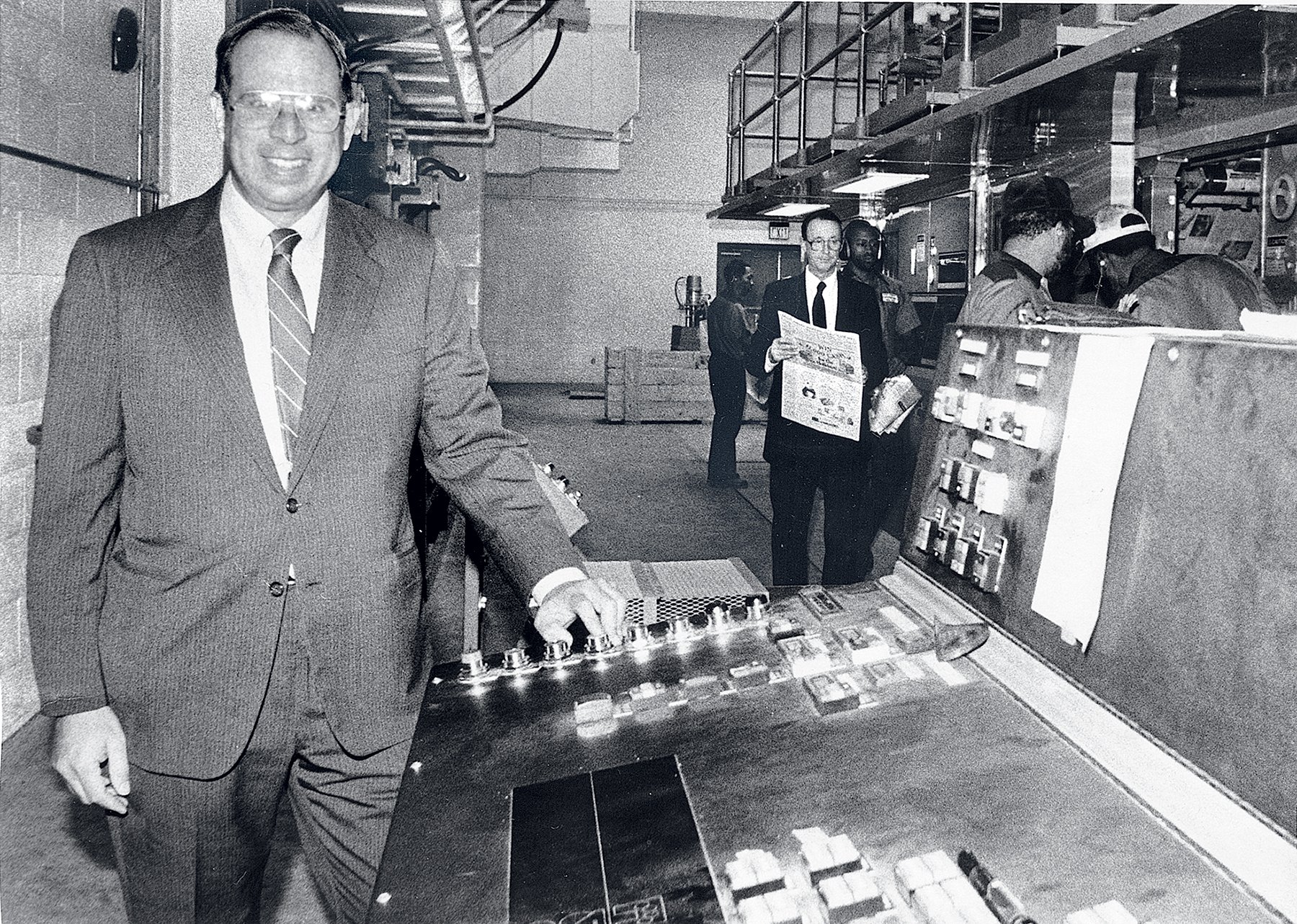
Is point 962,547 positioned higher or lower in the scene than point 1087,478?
lower

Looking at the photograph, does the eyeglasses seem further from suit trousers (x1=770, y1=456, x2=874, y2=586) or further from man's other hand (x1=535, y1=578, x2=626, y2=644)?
suit trousers (x1=770, y1=456, x2=874, y2=586)

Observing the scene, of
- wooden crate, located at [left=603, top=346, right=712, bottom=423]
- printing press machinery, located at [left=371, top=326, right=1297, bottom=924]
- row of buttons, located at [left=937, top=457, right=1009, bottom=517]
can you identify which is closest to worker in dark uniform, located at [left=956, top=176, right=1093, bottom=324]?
row of buttons, located at [left=937, top=457, right=1009, bottom=517]

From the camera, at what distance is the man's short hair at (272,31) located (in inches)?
50.8

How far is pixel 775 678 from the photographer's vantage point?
115 cm

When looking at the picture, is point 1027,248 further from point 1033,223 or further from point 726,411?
point 726,411

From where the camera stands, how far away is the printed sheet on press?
3.42m

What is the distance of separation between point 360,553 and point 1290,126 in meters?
2.86

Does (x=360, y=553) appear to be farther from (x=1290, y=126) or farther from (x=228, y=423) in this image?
(x=1290, y=126)

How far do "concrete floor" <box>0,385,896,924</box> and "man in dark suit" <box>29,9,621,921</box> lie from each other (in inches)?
40.4

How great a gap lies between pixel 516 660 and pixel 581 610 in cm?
12

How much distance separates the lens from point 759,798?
902mm

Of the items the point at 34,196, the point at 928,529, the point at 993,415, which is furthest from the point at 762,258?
the point at 993,415

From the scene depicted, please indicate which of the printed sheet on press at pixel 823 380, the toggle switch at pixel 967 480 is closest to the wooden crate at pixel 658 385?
the printed sheet on press at pixel 823 380

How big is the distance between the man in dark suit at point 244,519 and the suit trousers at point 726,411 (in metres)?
5.73
